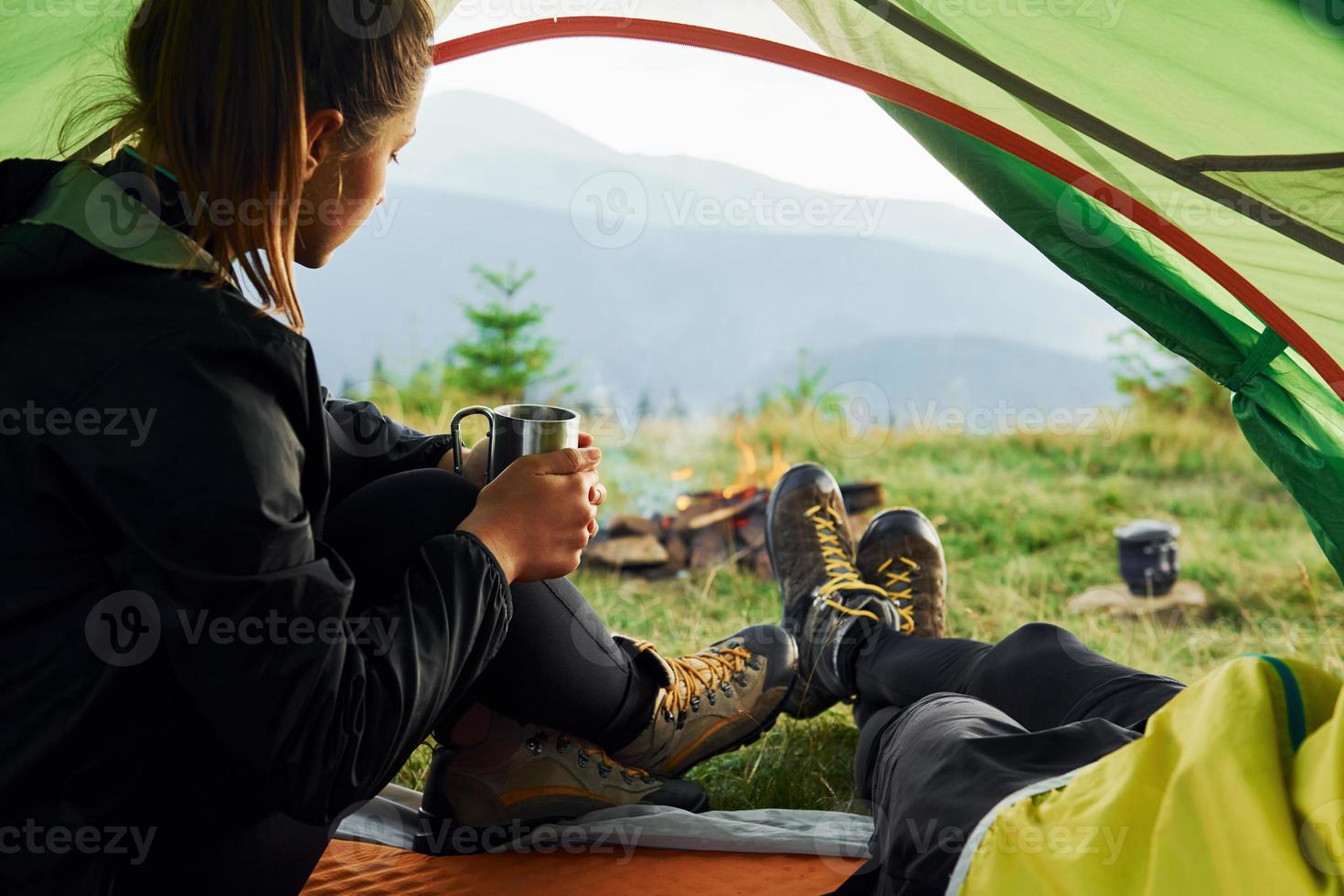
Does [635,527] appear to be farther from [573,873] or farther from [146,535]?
[146,535]

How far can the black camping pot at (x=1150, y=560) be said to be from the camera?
264 centimetres

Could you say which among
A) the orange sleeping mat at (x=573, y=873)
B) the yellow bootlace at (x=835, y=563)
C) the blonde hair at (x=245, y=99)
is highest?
the blonde hair at (x=245, y=99)

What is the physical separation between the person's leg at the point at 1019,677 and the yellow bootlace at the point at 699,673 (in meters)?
0.20

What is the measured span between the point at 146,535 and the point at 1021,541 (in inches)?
104

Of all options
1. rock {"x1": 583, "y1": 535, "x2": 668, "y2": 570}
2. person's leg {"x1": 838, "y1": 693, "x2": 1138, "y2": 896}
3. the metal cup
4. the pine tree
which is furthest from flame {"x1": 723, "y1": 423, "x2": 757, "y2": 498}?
person's leg {"x1": 838, "y1": 693, "x2": 1138, "y2": 896}

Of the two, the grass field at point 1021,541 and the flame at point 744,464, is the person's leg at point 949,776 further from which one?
the flame at point 744,464

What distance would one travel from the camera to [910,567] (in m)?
1.94

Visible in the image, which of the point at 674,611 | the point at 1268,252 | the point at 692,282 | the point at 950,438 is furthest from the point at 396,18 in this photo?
the point at 692,282

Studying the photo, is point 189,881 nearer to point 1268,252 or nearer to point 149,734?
point 149,734

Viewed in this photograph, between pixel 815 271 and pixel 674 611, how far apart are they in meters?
4.66

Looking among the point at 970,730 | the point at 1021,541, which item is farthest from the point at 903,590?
the point at 1021,541

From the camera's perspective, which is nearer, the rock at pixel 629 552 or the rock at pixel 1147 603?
the rock at pixel 1147 603

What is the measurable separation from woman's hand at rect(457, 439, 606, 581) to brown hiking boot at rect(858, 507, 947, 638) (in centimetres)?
100

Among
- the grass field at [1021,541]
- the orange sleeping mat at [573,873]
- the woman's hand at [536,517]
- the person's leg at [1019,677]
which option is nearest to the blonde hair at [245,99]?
the woman's hand at [536,517]
